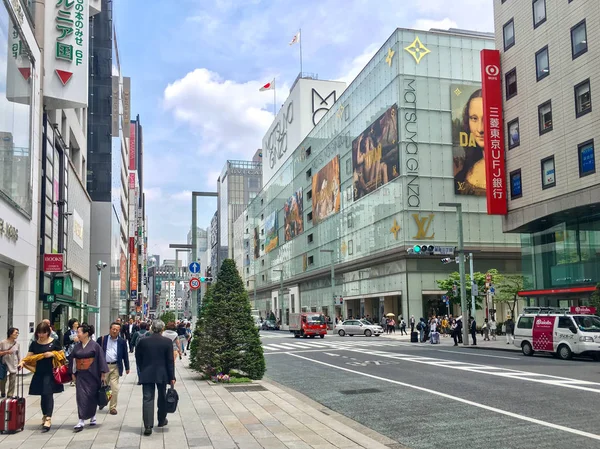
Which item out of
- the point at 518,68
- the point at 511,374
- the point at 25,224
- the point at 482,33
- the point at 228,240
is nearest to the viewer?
the point at 511,374

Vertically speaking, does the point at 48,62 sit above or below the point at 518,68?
below

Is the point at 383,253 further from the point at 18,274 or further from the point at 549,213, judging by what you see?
the point at 18,274

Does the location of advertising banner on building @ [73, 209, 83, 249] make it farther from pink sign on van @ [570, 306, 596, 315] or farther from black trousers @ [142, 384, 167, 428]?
Answer: black trousers @ [142, 384, 167, 428]

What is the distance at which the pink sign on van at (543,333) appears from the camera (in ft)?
82.8

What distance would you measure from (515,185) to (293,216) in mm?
56754

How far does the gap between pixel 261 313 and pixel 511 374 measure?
10947cm

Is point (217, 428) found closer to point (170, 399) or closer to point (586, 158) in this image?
point (170, 399)

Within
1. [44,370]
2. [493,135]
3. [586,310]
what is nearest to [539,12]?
[493,135]

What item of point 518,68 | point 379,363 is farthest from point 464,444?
point 518,68

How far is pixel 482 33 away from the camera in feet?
228

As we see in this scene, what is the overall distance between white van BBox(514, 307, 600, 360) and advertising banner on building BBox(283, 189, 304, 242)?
63493 mm

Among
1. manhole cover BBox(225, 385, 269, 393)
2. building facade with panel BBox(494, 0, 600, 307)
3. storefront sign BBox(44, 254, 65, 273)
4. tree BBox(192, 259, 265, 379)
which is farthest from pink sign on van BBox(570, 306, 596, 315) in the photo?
storefront sign BBox(44, 254, 65, 273)

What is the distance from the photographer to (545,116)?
121 ft

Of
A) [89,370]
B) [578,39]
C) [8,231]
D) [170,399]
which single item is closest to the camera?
[170,399]
